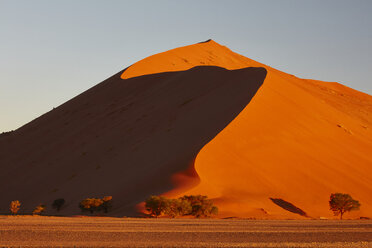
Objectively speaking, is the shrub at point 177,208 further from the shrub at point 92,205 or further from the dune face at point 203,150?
the shrub at point 92,205

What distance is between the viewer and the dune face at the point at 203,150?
1272 inches

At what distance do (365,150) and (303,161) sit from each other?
7993mm

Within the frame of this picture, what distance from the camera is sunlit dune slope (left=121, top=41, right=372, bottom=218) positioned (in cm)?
3130

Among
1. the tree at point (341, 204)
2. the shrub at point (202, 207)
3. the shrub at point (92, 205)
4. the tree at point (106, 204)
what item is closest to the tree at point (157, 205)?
the shrub at point (202, 207)

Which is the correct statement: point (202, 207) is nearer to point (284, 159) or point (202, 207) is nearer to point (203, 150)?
point (203, 150)

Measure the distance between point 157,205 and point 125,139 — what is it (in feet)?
60.9

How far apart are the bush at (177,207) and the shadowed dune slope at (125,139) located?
209 cm

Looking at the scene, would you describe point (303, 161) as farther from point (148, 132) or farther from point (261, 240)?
point (261, 240)

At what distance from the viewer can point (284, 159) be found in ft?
117

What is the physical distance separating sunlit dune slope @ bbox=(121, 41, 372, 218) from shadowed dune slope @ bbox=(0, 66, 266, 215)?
1.06 meters

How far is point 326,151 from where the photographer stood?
127ft

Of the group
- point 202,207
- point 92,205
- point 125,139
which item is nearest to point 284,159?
point 202,207

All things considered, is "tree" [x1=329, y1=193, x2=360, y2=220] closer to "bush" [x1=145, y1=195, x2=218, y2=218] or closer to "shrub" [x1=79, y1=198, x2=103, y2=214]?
"bush" [x1=145, y1=195, x2=218, y2=218]

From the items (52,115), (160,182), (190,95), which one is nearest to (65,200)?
(160,182)
